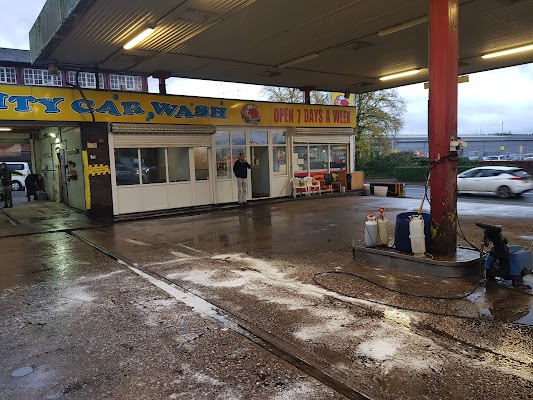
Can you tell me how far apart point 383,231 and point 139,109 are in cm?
914

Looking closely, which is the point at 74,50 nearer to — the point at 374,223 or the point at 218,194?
the point at 218,194

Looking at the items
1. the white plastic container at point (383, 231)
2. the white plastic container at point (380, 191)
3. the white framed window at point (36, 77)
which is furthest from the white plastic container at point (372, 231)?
the white framed window at point (36, 77)

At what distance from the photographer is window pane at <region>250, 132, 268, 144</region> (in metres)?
15.9

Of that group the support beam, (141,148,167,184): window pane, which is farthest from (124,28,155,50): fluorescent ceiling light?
(141,148,167,184): window pane

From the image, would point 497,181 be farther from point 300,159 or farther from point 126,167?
point 126,167

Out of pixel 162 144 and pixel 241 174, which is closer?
pixel 162 144

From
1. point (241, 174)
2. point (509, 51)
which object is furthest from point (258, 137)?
point (509, 51)

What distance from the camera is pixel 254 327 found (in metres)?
4.30

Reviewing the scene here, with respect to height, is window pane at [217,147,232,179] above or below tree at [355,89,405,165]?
below

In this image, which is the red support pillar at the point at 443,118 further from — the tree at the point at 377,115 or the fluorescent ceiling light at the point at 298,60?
the tree at the point at 377,115

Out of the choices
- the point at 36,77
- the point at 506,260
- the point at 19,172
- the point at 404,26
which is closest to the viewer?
the point at 506,260

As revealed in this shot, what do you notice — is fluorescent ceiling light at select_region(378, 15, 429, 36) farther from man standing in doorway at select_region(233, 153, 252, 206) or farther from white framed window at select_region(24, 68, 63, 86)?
white framed window at select_region(24, 68, 63, 86)

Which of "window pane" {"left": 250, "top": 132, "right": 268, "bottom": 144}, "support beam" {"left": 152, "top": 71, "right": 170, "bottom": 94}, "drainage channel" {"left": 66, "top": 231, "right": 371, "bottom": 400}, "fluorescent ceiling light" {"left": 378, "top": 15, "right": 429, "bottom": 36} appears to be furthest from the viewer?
"window pane" {"left": 250, "top": 132, "right": 268, "bottom": 144}

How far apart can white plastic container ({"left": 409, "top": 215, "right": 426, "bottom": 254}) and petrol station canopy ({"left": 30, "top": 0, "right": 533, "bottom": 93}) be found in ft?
16.8
